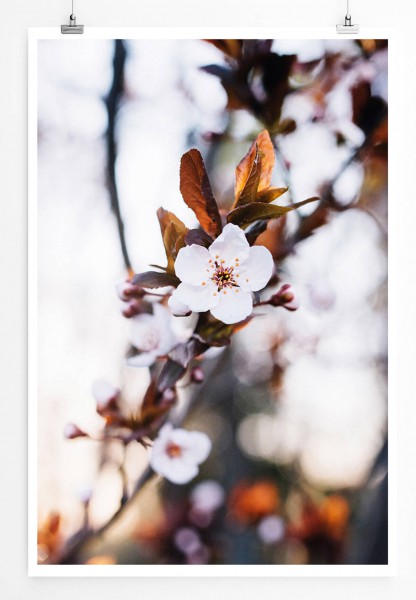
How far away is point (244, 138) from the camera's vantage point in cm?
118

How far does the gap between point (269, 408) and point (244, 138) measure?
488mm

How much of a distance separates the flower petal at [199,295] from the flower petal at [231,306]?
12 mm

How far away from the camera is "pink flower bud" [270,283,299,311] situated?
3.87 ft

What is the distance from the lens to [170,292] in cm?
118

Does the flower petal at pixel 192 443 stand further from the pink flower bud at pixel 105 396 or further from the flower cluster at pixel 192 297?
the pink flower bud at pixel 105 396

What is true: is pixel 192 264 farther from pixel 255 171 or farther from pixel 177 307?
pixel 255 171

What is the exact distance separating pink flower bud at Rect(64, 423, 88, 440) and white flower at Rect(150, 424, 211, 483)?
133mm

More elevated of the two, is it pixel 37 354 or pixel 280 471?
pixel 37 354

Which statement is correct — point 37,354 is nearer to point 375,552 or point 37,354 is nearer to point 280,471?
point 280,471

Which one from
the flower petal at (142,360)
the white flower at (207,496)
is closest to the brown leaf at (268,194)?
the flower petal at (142,360)
